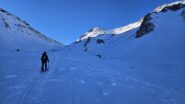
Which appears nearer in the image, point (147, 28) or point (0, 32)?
point (147, 28)

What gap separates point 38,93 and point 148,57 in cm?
2640

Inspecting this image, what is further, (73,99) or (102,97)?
(102,97)

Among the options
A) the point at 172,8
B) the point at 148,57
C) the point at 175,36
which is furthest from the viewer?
the point at 172,8

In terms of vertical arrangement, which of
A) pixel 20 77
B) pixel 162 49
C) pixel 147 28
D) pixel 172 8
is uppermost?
pixel 172 8

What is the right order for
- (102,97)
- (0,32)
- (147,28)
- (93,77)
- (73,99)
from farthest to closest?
(0,32) → (147,28) → (93,77) → (102,97) → (73,99)

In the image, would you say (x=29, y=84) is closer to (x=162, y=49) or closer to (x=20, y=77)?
(x=20, y=77)

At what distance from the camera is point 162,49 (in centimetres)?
3778

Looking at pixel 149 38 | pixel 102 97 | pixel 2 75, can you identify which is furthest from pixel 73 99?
pixel 149 38

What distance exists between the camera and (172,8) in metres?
62.2

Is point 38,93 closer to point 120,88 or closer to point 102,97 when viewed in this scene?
point 102,97

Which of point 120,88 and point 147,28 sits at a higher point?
point 147,28

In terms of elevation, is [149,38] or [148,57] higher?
[149,38]

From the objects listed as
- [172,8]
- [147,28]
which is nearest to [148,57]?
[147,28]

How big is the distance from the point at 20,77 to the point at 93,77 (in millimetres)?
4982
